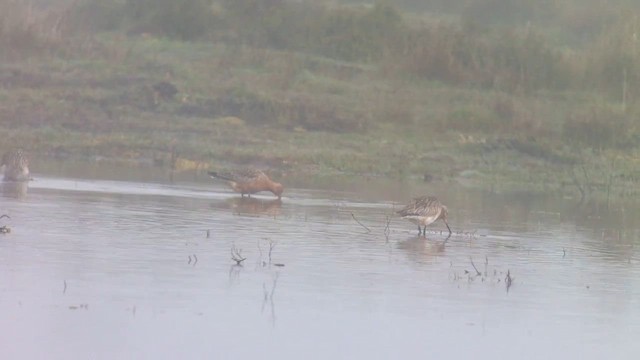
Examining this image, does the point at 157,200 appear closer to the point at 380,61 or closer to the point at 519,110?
the point at 519,110

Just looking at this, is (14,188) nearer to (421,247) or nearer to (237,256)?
(421,247)

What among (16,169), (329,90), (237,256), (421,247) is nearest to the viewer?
(237,256)

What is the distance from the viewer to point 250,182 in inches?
773

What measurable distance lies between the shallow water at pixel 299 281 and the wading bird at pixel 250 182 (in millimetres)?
966

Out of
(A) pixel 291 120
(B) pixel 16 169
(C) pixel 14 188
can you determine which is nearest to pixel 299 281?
(C) pixel 14 188

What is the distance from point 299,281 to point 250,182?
8064 mm

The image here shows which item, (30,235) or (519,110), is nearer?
(30,235)

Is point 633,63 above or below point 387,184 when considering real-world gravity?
above

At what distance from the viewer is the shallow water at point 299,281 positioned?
9.27 meters

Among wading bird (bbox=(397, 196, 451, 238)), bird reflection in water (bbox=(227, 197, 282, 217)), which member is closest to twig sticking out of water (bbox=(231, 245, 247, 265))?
wading bird (bbox=(397, 196, 451, 238))

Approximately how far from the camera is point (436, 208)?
15820mm

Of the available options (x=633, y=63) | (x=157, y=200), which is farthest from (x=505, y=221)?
(x=633, y=63)

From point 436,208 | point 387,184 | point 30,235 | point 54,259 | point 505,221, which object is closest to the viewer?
point 54,259

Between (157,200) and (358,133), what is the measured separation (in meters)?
8.82
